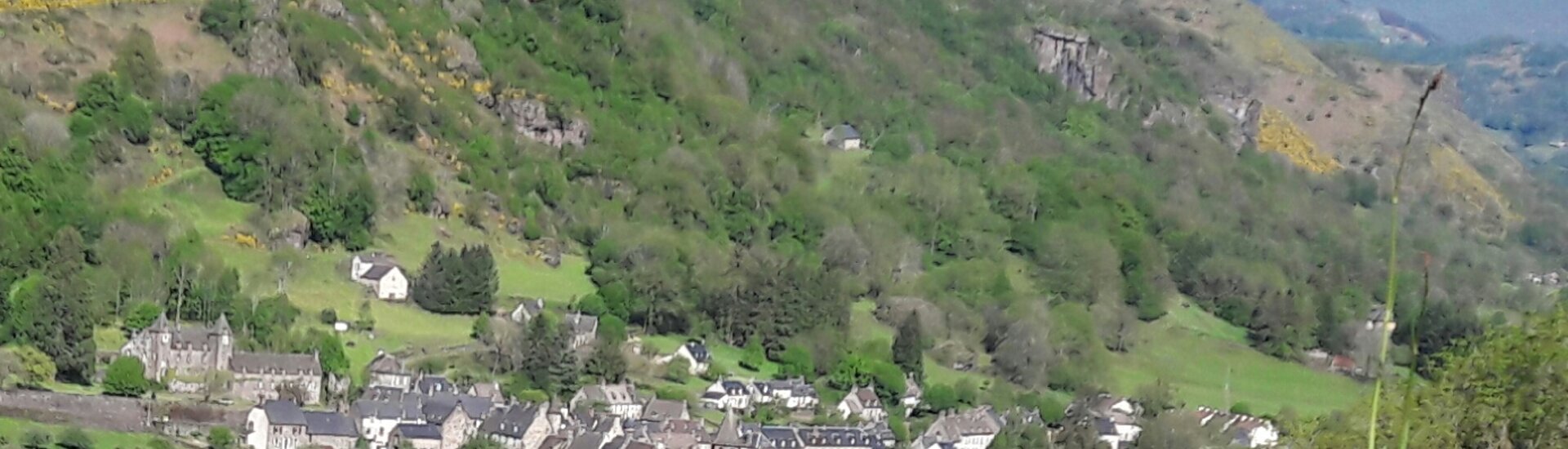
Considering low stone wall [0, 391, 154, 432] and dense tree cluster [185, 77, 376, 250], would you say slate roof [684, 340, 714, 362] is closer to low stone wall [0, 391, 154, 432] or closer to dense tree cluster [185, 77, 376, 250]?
dense tree cluster [185, 77, 376, 250]

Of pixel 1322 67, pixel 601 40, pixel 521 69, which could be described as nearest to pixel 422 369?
pixel 521 69

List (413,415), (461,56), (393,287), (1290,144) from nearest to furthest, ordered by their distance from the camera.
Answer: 1. (413,415)
2. (393,287)
3. (461,56)
4. (1290,144)

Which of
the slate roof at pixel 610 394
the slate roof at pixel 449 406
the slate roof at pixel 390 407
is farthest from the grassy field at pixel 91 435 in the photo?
the slate roof at pixel 610 394

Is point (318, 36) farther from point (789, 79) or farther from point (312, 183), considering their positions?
point (789, 79)

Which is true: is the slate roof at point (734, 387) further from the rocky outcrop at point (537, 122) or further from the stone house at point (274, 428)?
the rocky outcrop at point (537, 122)

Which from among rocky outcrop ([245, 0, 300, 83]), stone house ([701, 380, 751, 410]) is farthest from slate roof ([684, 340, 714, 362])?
rocky outcrop ([245, 0, 300, 83])

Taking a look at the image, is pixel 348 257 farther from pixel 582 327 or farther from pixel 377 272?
pixel 582 327

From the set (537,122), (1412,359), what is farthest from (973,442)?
(1412,359)
